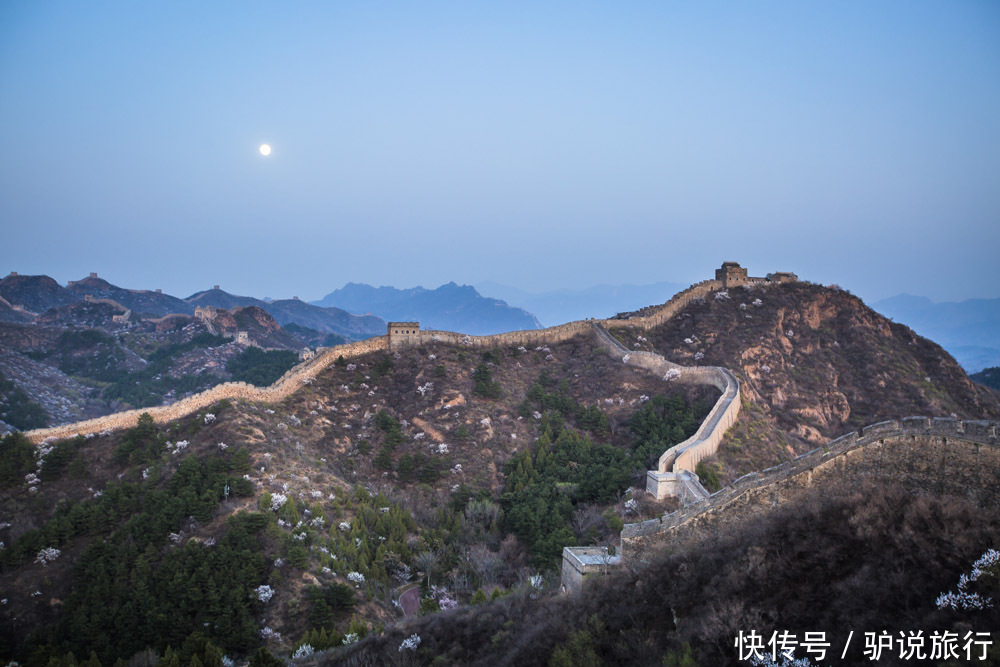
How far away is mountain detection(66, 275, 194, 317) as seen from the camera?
488ft

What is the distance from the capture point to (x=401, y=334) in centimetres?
4884

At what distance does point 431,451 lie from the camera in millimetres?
36812

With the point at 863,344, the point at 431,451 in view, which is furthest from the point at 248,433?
the point at 863,344

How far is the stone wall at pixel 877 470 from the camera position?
45.5 feet

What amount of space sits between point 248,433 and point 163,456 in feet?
12.7

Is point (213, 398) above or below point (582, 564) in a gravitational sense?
above

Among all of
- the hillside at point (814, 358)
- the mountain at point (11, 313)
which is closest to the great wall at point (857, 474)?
the hillside at point (814, 358)

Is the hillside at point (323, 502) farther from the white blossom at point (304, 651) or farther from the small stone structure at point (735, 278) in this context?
the small stone structure at point (735, 278)

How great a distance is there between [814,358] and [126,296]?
15367 cm

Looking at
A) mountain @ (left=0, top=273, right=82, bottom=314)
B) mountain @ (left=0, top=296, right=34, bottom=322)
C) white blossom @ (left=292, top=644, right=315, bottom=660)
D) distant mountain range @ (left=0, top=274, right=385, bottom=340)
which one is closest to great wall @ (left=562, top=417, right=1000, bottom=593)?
white blossom @ (left=292, top=644, right=315, bottom=660)

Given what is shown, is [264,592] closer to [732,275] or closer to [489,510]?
[489,510]

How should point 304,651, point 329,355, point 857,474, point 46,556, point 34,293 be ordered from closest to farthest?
point 857,474 < point 304,651 < point 46,556 < point 329,355 < point 34,293

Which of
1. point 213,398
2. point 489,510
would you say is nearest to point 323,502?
point 489,510

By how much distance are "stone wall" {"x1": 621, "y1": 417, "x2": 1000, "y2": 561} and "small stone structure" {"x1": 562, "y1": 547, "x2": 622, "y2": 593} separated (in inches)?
25.2
